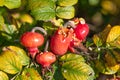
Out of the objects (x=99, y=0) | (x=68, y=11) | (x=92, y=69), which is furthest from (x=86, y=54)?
(x=99, y=0)

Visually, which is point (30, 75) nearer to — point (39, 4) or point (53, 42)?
point (53, 42)

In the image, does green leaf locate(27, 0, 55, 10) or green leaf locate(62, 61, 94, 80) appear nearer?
green leaf locate(62, 61, 94, 80)

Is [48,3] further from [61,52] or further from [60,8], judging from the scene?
[61,52]

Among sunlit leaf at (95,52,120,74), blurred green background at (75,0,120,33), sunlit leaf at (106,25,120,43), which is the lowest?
blurred green background at (75,0,120,33)

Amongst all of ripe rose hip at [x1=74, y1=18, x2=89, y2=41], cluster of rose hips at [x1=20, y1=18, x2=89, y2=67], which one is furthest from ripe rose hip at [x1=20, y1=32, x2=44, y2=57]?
ripe rose hip at [x1=74, y1=18, x2=89, y2=41]

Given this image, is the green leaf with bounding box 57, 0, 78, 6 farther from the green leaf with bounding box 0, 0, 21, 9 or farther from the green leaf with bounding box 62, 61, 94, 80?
the green leaf with bounding box 62, 61, 94, 80

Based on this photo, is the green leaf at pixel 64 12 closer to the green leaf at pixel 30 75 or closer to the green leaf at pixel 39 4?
the green leaf at pixel 39 4

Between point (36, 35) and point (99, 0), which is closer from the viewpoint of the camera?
point (36, 35)

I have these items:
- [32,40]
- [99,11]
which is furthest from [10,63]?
[99,11]
